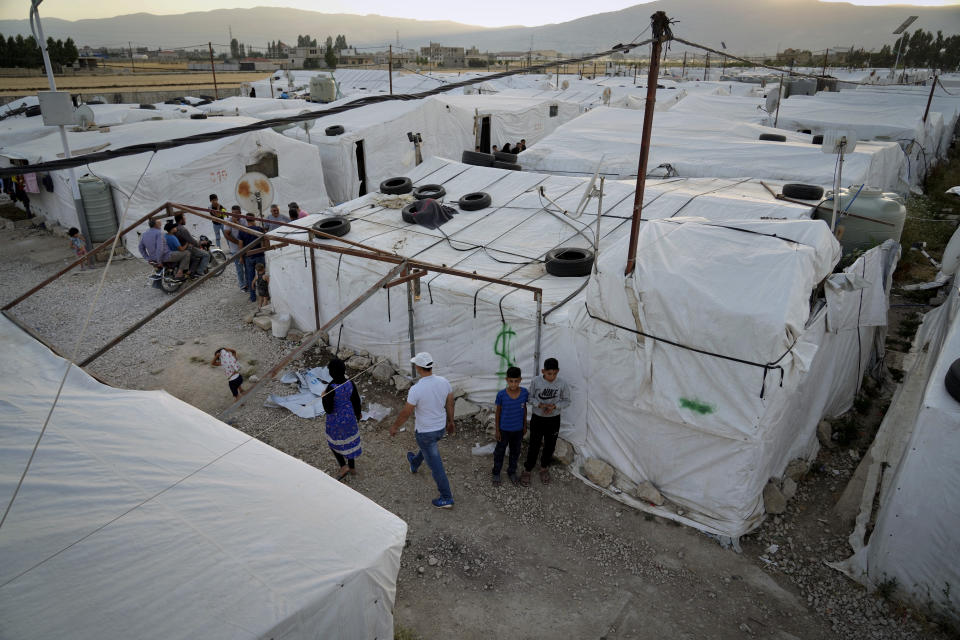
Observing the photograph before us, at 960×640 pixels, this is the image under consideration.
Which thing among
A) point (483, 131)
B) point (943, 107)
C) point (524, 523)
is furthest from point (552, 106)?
point (524, 523)

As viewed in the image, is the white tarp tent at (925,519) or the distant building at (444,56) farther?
the distant building at (444,56)

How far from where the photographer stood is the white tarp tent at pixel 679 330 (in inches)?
208

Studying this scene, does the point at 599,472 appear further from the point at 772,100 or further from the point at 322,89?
the point at 322,89

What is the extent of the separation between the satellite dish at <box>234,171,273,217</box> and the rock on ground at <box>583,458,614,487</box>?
6.65 meters

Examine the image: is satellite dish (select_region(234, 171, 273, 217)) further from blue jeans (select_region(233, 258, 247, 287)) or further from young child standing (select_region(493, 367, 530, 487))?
young child standing (select_region(493, 367, 530, 487))

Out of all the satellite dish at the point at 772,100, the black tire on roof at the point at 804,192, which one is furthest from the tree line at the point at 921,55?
the black tire on roof at the point at 804,192

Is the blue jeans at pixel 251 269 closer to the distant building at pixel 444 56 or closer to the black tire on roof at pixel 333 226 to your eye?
the black tire on roof at pixel 333 226

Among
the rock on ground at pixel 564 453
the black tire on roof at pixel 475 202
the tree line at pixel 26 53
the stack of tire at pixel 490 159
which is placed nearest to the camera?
the rock on ground at pixel 564 453

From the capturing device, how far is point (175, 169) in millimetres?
13969

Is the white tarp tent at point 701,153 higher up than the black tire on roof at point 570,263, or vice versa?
the white tarp tent at point 701,153

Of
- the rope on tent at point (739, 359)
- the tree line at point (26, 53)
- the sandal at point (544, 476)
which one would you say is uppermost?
the tree line at point (26, 53)

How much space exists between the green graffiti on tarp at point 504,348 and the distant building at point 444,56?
5972 cm

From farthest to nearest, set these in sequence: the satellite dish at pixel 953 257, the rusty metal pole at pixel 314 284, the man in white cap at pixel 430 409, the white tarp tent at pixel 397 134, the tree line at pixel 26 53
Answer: the tree line at pixel 26 53 → the white tarp tent at pixel 397 134 → the satellite dish at pixel 953 257 → the rusty metal pole at pixel 314 284 → the man in white cap at pixel 430 409

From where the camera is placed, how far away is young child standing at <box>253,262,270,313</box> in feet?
35.3
